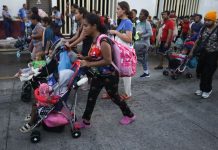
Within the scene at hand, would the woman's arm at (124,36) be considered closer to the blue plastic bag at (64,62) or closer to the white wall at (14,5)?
the blue plastic bag at (64,62)

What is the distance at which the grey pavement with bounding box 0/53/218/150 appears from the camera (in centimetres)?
405

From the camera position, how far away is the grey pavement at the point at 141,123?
405 centimetres

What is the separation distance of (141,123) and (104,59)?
149 cm

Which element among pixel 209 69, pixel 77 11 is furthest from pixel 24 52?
pixel 209 69

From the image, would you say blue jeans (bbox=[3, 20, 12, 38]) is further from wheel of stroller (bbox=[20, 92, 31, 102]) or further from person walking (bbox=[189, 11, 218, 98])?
person walking (bbox=[189, 11, 218, 98])

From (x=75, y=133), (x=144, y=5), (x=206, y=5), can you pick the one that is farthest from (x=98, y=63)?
(x=206, y=5)

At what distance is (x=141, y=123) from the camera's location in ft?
15.6

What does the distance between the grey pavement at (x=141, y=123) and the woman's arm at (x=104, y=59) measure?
1.15m

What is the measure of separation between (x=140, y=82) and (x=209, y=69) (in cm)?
180

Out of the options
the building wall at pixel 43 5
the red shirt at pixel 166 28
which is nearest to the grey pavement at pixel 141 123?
the red shirt at pixel 166 28

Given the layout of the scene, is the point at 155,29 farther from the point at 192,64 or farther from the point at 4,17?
the point at 4,17

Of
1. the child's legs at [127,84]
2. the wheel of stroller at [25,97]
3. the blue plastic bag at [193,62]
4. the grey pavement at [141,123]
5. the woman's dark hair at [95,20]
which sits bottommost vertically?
the grey pavement at [141,123]

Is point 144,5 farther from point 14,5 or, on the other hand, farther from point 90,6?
point 14,5

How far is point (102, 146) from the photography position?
401cm
